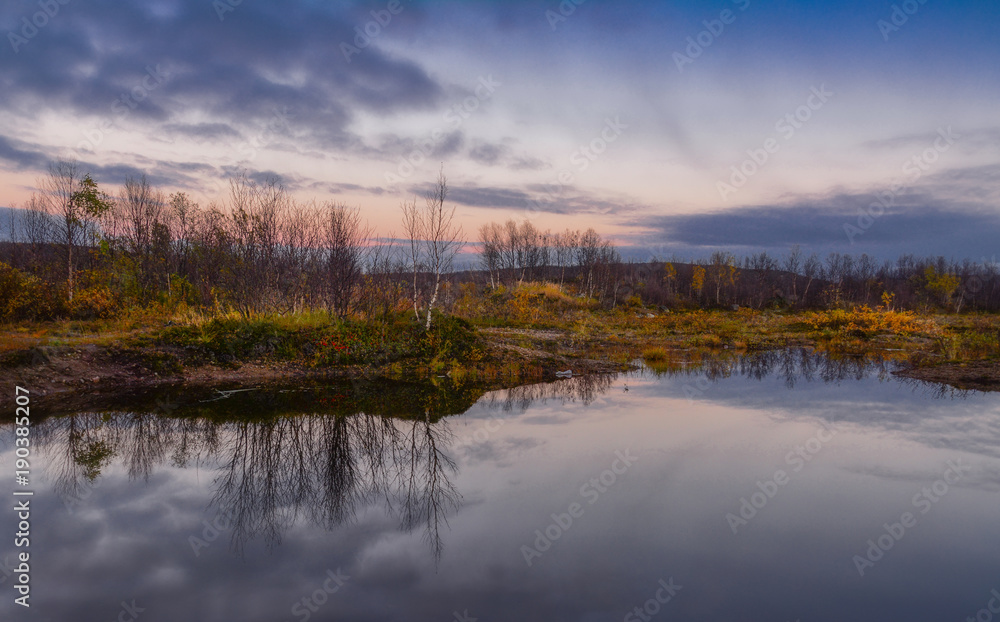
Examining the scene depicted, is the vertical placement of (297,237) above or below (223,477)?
above

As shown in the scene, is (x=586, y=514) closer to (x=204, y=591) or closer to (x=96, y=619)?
(x=204, y=591)

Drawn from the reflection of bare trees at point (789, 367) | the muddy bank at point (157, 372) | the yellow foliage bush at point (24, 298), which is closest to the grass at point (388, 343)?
the muddy bank at point (157, 372)

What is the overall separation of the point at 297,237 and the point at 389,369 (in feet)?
30.3

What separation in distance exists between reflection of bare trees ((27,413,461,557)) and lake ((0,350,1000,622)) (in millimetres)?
45

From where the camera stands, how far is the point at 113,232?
24.3 m

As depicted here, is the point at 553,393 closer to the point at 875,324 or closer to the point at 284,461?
the point at 284,461

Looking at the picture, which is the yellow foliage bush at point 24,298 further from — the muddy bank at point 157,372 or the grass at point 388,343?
the muddy bank at point 157,372

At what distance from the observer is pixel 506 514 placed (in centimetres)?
596

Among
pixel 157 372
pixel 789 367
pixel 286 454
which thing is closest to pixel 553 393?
pixel 286 454

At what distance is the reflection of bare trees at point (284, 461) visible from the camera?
5918 mm

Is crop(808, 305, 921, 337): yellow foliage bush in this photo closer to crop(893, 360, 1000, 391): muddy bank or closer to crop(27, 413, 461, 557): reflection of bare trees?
crop(893, 360, 1000, 391): muddy bank

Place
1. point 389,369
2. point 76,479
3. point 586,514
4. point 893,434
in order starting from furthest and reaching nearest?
point 389,369, point 893,434, point 76,479, point 586,514

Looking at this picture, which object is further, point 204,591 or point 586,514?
point 586,514

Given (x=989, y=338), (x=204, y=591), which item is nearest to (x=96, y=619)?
(x=204, y=591)
